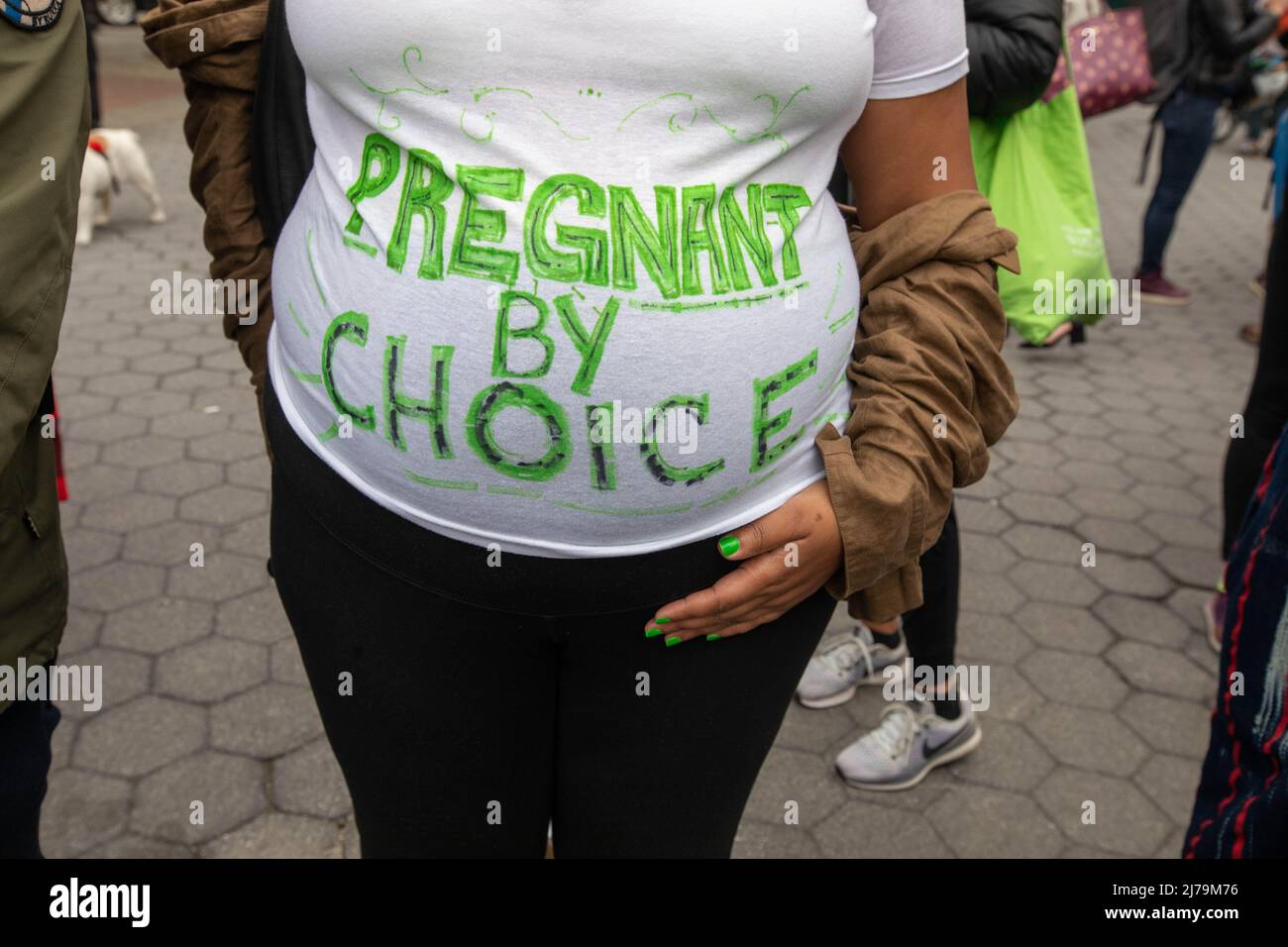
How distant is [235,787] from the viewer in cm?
246

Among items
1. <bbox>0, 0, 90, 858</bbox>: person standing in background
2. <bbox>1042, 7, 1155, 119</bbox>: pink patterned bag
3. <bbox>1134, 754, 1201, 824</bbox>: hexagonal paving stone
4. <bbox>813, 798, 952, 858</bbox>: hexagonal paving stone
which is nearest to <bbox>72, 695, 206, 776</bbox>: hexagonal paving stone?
<bbox>0, 0, 90, 858</bbox>: person standing in background

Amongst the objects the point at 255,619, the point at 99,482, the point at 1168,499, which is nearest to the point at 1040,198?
the point at 1168,499

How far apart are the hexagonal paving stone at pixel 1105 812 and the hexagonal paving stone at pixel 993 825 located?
0.05 meters

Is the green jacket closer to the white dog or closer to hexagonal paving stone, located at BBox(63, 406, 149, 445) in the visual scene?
Result: hexagonal paving stone, located at BBox(63, 406, 149, 445)

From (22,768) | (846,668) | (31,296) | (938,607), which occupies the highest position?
(31,296)

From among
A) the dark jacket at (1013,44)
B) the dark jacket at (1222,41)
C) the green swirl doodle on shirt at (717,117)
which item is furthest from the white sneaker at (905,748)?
the dark jacket at (1222,41)

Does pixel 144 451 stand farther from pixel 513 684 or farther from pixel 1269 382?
pixel 1269 382

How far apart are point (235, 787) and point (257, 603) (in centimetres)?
75

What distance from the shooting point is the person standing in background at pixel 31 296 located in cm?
105

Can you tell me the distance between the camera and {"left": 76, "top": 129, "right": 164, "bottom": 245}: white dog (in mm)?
6121

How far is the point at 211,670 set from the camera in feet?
9.27

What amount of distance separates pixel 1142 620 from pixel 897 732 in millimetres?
1107
